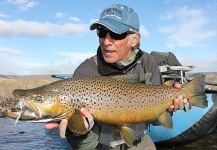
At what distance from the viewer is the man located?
3400 mm

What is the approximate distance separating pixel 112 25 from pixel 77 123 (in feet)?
3.63

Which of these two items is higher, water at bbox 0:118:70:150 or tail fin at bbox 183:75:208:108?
tail fin at bbox 183:75:208:108

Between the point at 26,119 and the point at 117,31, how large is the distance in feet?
4.25

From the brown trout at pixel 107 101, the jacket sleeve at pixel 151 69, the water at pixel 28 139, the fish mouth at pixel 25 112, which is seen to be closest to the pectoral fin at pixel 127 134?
the brown trout at pixel 107 101

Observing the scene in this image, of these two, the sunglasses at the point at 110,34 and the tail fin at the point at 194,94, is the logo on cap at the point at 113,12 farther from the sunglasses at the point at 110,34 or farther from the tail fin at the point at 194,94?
the tail fin at the point at 194,94

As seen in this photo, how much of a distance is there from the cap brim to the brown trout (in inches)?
19.5

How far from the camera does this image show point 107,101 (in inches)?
126

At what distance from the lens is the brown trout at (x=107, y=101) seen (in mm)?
2986

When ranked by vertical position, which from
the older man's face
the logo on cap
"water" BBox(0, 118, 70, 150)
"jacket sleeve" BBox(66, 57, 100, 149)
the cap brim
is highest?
the logo on cap

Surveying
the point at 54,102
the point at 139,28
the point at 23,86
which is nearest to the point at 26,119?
the point at 54,102

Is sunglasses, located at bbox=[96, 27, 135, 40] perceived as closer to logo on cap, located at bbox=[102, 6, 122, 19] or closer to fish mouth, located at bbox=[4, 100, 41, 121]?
logo on cap, located at bbox=[102, 6, 122, 19]

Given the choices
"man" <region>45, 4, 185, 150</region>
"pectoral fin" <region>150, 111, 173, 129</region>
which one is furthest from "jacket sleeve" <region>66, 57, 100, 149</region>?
"pectoral fin" <region>150, 111, 173, 129</region>

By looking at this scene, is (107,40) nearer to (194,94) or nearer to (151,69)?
(151,69)

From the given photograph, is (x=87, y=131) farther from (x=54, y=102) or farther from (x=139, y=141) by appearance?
(x=139, y=141)
